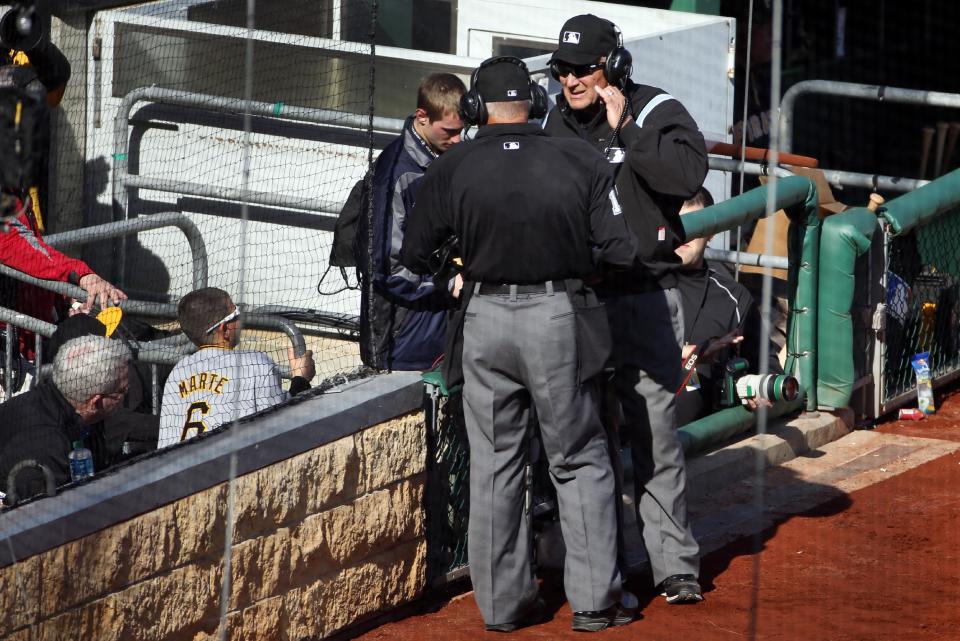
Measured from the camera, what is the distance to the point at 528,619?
16.1 ft

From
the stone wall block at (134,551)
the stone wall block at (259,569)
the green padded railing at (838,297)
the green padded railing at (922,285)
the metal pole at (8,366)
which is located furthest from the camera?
the green padded railing at (922,285)

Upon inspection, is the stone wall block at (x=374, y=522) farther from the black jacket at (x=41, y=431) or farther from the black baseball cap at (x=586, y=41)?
the black baseball cap at (x=586, y=41)

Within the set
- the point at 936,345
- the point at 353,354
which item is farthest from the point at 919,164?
the point at 353,354

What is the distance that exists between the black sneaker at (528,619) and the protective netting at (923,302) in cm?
315

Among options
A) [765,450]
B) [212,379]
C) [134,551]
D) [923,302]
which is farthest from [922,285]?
[134,551]

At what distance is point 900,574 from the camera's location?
5320 millimetres

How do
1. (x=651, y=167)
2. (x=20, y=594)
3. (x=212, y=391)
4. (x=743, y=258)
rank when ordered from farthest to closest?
(x=743, y=258) < (x=212, y=391) < (x=651, y=167) < (x=20, y=594)

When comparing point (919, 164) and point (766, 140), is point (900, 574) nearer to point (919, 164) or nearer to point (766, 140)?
point (766, 140)

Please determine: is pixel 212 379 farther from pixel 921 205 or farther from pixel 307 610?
pixel 921 205

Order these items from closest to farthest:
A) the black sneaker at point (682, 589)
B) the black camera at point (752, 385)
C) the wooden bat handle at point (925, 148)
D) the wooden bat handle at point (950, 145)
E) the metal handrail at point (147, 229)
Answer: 1. the black sneaker at point (682, 589)
2. the black camera at point (752, 385)
3. the metal handrail at point (147, 229)
4. the wooden bat handle at point (950, 145)
5. the wooden bat handle at point (925, 148)

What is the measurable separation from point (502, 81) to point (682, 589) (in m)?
1.86

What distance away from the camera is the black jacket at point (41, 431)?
14.9 feet

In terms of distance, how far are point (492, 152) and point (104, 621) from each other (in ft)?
6.07

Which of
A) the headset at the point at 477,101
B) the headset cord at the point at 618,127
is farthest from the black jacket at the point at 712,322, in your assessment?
the headset at the point at 477,101
